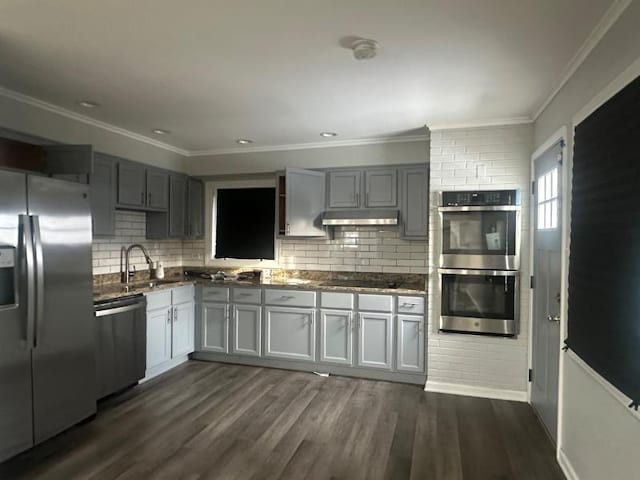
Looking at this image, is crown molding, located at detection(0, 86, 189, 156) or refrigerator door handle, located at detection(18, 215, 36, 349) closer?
refrigerator door handle, located at detection(18, 215, 36, 349)

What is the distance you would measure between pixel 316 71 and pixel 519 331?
2760 mm

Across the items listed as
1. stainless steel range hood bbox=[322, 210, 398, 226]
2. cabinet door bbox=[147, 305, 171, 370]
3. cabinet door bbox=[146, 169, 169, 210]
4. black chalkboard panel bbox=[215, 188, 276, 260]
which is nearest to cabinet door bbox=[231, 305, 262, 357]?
cabinet door bbox=[147, 305, 171, 370]

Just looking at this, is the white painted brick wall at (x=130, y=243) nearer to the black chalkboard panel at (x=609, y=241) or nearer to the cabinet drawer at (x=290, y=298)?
the cabinet drawer at (x=290, y=298)

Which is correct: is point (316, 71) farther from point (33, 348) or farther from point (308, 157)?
point (33, 348)

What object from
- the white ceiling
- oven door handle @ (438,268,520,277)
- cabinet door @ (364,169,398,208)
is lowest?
oven door handle @ (438,268,520,277)

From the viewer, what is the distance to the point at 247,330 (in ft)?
14.3

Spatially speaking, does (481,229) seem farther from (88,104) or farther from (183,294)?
(88,104)

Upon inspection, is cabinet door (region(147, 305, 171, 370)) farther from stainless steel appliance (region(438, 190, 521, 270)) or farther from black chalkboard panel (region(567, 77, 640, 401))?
black chalkboard panel (region(567, 77, 640, 401))

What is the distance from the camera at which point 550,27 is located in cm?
199

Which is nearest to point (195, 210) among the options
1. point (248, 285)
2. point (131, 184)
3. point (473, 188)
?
point (131, 184)

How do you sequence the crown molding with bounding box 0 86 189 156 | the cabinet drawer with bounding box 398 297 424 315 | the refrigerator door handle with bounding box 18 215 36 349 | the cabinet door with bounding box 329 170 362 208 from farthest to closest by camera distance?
the cabinet door with bounding box 329 170 362 208
the cabinet drawer with bounding box 398 297 424 315
the crown molding with bounding box 0 86 189 156
the refrigerator door handle with bounding box 18 215 36 349

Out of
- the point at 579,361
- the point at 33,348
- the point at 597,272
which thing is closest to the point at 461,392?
the point at 579,361

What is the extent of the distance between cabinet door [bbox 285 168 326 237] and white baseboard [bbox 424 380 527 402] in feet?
6.34

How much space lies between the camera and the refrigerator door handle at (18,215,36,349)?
8.02 ft
